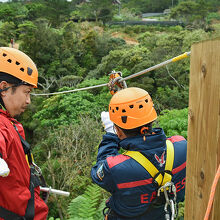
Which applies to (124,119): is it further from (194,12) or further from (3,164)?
(194,12)

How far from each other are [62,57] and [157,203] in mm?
21699

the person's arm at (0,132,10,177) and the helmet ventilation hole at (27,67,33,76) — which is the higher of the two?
the helmet ventilation hole at (27,67,33,76)

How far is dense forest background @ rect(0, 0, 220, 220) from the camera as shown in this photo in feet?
24.8

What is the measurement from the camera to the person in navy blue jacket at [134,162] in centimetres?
169

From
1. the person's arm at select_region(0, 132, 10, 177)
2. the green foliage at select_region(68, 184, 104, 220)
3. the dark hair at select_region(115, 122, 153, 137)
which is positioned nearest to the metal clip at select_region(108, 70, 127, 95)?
the dark hair at select_region(115, 122, 153, 137)

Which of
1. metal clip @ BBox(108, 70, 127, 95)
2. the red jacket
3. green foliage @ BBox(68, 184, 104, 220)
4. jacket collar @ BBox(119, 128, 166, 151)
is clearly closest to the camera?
the red jacket

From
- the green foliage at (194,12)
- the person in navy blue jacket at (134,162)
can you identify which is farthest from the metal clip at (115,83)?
the green foliage at (194,12)

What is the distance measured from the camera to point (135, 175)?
167 centimetres

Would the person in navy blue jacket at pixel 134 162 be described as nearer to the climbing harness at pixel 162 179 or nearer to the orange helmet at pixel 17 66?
the climbing harness at pixel 162 179

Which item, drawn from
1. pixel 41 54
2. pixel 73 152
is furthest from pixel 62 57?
pixel 73 152

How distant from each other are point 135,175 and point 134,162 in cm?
10

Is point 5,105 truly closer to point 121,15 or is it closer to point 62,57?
point 62,57

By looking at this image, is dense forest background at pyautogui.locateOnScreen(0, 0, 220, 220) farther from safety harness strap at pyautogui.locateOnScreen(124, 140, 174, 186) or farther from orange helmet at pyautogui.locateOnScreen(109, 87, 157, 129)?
safety harness strap at pyautogui.locateOnScreen(124, 140, 174, 186)

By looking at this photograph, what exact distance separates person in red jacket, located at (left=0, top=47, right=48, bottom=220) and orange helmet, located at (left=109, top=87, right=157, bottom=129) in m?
0.83
